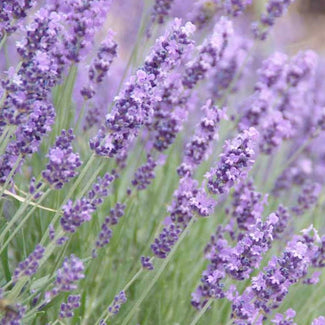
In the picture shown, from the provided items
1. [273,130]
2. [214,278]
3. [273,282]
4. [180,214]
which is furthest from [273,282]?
[273,130]

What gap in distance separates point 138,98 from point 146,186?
3.49 ft

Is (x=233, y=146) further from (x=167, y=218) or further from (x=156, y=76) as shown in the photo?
(x=167, y=218)

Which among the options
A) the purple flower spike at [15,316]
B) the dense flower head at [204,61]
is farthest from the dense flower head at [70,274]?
the dense flower head at [204,61]

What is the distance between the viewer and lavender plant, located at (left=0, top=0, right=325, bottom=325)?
6.33 ft

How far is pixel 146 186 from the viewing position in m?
2.92

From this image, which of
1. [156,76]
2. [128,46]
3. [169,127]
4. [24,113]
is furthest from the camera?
[128,46]

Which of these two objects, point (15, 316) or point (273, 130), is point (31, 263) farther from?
point (273, 130)

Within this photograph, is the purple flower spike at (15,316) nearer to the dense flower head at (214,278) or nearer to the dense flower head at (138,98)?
the dense flower head at (138,98)

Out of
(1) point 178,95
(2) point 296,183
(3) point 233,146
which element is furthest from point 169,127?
(2) point 296,183

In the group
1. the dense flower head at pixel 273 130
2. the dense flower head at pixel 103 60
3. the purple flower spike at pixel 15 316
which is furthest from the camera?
the dense flower head at pixel 273 130

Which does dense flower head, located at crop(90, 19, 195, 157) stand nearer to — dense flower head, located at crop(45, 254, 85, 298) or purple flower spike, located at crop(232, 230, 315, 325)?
dense flower head, located at crop(45, 254, 85, 298)

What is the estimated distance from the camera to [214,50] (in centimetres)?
265

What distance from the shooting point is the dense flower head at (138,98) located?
192 cm

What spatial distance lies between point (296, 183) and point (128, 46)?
7.83ft
